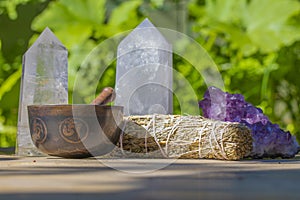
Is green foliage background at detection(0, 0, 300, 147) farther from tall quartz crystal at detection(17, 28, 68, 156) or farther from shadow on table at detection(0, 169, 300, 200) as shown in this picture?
shadow on table at detection(0, 169, 300, 200)

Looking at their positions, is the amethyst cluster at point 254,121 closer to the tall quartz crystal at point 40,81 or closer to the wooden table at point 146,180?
the wooden table at point 146,180

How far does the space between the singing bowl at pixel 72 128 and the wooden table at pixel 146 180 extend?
4cm

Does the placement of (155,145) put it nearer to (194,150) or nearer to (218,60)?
(194,150)

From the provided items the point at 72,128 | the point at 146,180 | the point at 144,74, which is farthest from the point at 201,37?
the point at 146,180

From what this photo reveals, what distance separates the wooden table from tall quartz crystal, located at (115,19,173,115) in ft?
0.89

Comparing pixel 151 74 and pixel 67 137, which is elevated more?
pixel 151 74

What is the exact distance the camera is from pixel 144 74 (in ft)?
5.27

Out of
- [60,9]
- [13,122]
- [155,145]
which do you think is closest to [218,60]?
[60,9]

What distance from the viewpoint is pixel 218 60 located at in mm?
2607

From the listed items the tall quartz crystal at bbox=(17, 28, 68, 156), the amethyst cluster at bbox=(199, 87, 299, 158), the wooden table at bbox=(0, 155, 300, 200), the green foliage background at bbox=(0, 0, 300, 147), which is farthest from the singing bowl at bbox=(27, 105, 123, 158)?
the green foliage background at bbox=(0, 0, 300, 147)

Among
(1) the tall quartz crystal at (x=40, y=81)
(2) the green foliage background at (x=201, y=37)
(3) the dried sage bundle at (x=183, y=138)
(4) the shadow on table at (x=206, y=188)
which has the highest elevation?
(2) the green foliage background at (x=201, y=37)

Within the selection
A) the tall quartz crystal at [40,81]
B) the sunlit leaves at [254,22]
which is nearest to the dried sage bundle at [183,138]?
the tall quartz crystal at [40,81]

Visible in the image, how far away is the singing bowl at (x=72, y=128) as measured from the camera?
1378 mm

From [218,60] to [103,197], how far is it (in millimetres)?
1943
